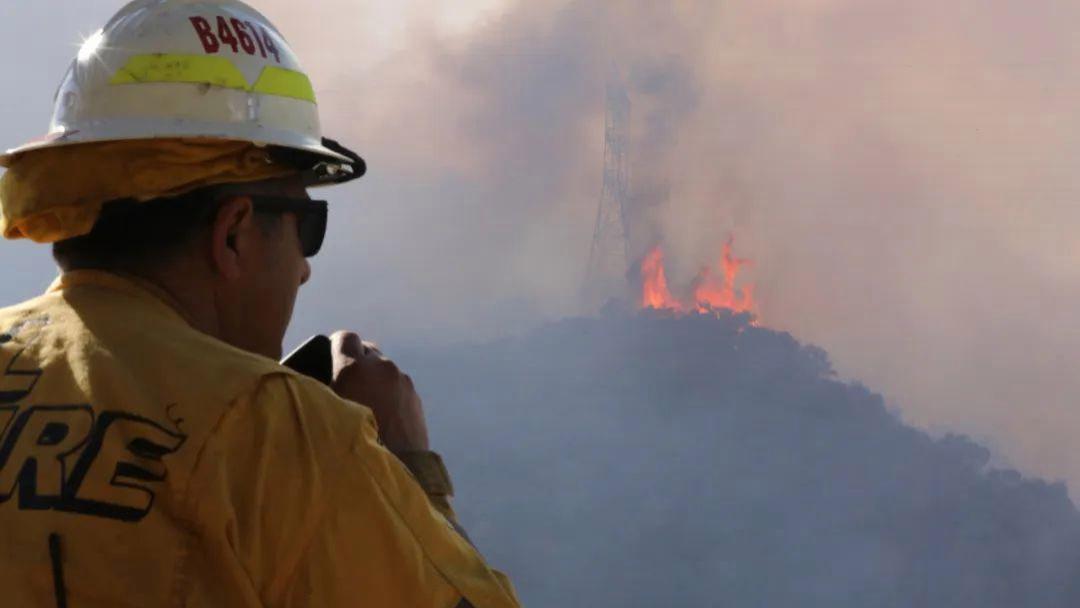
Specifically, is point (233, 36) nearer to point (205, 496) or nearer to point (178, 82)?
point (178, 82)

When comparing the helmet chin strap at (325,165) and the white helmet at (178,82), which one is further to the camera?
the helmet chin strap at (325,165)

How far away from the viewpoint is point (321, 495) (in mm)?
2352

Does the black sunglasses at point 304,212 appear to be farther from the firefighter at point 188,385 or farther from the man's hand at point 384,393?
the man's hand at point 384,393

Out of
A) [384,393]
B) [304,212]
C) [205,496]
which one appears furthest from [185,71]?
[205,496]

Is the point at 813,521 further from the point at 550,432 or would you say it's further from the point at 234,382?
the point at 234,382

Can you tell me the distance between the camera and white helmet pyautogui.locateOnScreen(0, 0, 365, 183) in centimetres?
297

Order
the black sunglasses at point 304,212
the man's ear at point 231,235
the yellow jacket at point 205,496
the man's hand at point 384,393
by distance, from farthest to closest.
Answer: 1. the man's hand at point 384,393
2. the black sunglasses at point 304,212
3. the man's ear at point 231,235
4. the yellow jacket at point 205,496

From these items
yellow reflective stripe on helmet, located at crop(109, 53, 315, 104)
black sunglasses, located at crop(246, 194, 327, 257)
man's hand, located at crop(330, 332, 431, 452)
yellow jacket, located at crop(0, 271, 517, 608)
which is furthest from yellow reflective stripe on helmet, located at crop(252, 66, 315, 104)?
yellow jacket, located at crop(0, 271, 517, 608)

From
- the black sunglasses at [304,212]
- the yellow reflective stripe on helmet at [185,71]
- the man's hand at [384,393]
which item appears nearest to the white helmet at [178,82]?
the yellow reflective stripe on helmet at [185,71]

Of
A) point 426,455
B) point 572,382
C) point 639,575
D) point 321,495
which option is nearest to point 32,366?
point 321,495

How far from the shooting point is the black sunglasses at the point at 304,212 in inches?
116

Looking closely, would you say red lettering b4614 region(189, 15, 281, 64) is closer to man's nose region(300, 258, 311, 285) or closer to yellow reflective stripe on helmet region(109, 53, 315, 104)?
yellow reflective stripe on helmet region(109, 53, 315, 104)

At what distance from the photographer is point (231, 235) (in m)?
2.87

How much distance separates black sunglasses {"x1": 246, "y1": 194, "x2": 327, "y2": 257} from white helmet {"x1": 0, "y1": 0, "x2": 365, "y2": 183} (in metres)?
0.15
